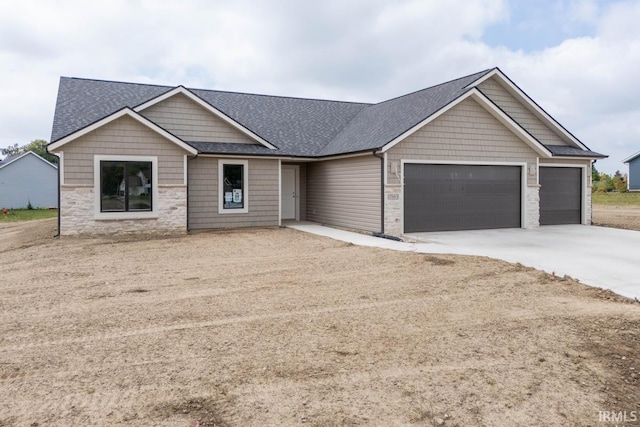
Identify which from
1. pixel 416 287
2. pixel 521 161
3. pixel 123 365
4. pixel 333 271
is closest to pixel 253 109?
pixel 521 161

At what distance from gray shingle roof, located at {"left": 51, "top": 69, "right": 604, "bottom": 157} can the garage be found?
84 cm

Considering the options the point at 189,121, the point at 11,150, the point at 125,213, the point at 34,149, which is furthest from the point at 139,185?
the point at 11,150

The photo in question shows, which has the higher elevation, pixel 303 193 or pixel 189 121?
pixel 189 121

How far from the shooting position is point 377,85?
30703 millimetres

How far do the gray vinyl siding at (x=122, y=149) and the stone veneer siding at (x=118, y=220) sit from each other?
28 cm

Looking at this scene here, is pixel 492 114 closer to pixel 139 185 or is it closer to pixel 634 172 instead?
pixel 139 185

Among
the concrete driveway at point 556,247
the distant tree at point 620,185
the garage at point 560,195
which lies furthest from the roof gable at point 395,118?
the distant tree at point 620,185

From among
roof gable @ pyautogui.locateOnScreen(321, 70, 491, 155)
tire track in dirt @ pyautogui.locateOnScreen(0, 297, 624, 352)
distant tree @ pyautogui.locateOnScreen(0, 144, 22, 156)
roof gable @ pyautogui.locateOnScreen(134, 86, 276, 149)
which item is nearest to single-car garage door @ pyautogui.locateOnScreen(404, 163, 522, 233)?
roof gable @ pyautogui.locateOnScreen(321, 70, 491, 155)

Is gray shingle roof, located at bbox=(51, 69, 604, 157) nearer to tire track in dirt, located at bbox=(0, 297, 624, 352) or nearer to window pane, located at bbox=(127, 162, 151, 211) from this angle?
window pane, located at bbox=(127, 162, 151, 211)

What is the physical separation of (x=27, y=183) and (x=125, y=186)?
26703mm

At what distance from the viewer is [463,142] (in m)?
15.7

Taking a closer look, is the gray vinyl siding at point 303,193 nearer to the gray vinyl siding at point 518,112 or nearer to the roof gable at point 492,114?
the roof gable at point 492,114

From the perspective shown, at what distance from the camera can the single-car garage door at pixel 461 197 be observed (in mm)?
15195

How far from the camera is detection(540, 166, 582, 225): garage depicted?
18.1m
